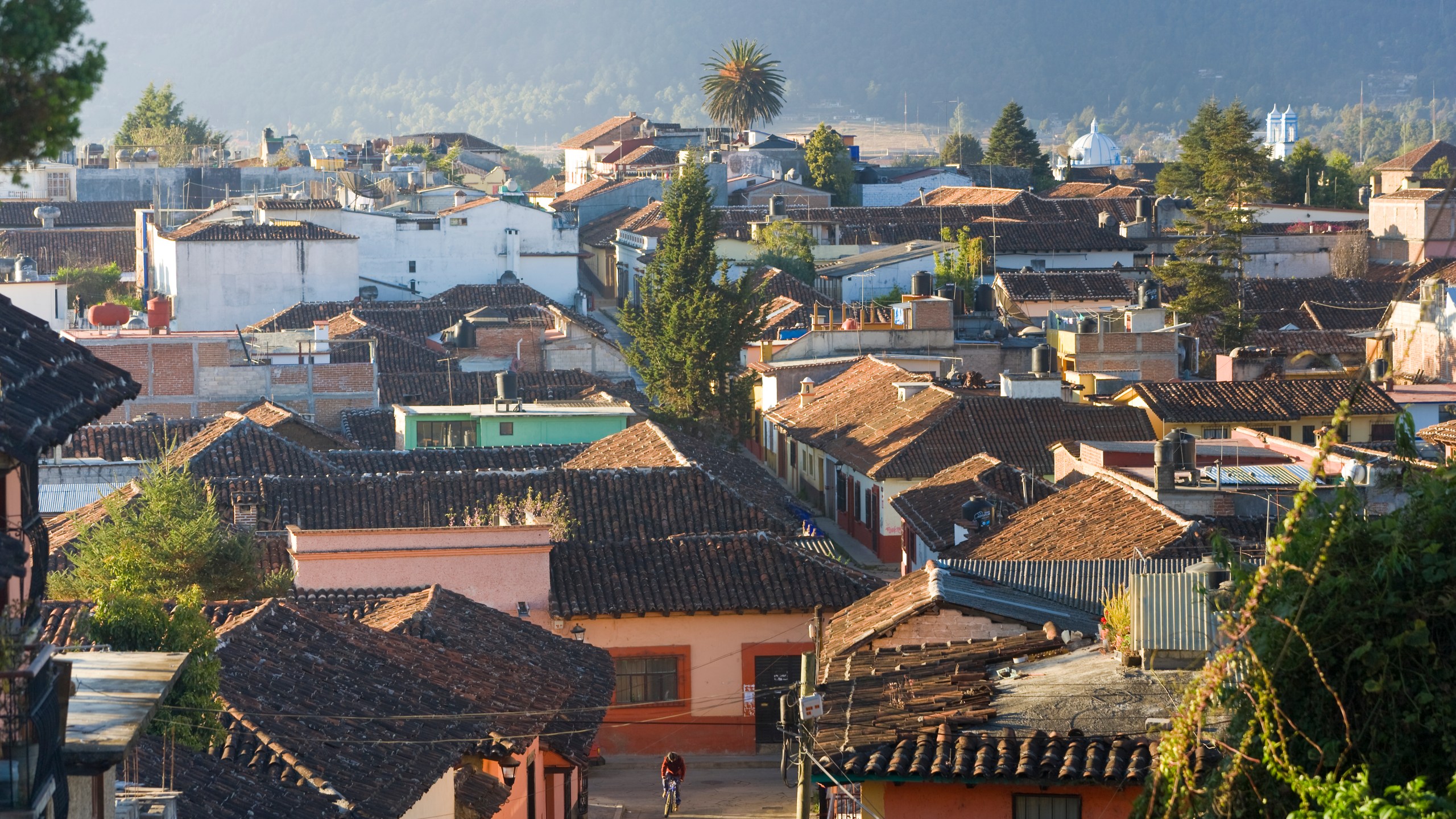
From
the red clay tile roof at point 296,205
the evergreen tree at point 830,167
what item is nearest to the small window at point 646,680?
the red clay tile roof at point 296,205

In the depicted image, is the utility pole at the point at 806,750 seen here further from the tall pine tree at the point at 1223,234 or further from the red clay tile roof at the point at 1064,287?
the red clay tile roof at the point at 1064,287

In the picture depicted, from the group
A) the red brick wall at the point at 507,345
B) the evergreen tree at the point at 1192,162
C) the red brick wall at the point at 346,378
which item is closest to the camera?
the red brick wall at the point at 346,378

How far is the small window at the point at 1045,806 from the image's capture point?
1335 cm

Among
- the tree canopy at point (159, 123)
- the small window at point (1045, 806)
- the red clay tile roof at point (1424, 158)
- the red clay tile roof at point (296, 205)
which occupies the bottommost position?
the small window at point (1045, 806)

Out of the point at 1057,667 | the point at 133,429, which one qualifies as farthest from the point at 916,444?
the point at 1057,667

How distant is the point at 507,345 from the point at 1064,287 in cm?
1719

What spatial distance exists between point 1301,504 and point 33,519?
21.9ft

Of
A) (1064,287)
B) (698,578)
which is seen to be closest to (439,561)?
(698,578)

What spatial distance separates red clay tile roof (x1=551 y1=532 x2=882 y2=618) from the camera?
1057 inches

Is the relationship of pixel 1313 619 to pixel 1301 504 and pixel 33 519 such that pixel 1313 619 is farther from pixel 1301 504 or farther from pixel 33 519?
pixel 33 519

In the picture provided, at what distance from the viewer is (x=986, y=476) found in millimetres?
31328

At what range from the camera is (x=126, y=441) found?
36031 mm

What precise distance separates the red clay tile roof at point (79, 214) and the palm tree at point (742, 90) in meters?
36.9

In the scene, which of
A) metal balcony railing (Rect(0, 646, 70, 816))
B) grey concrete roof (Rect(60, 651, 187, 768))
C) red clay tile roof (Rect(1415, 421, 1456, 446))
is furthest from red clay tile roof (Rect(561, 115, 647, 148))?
metal balcony railing (Rect(0, 646, 70, 816))
